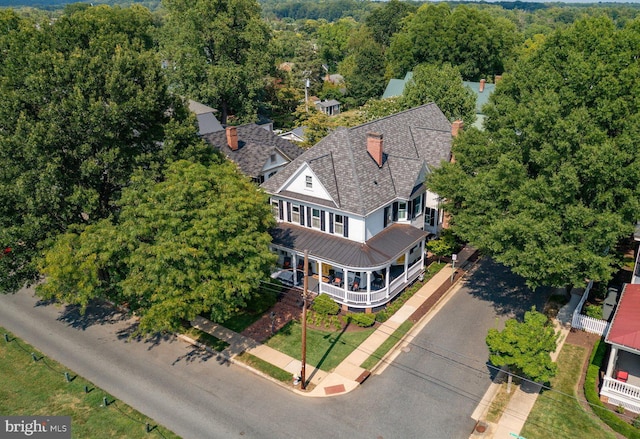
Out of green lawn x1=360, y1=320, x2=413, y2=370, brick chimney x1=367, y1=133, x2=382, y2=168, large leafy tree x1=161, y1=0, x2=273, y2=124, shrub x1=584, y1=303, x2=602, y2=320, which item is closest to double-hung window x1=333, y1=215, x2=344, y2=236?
brick chimney x1=367, y1=133, x2=382, y2=168

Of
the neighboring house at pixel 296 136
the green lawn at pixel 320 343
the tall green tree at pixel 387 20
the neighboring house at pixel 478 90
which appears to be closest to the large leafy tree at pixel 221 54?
the neighboring house at pixel 296 136

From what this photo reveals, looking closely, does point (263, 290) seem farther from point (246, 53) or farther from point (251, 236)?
point (246, 53)

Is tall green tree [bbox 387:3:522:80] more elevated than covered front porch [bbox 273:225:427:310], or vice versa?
tall green tree [bbox 387:3:522:80]

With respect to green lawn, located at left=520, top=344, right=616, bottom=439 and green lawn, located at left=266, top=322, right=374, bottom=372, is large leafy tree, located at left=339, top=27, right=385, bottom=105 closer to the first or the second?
green lawn, located at left=266, top=322, right=374, bottom=372

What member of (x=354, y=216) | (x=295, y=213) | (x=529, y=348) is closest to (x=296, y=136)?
(x=295, y=213)

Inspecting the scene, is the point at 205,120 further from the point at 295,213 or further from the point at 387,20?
the point at 387,20
